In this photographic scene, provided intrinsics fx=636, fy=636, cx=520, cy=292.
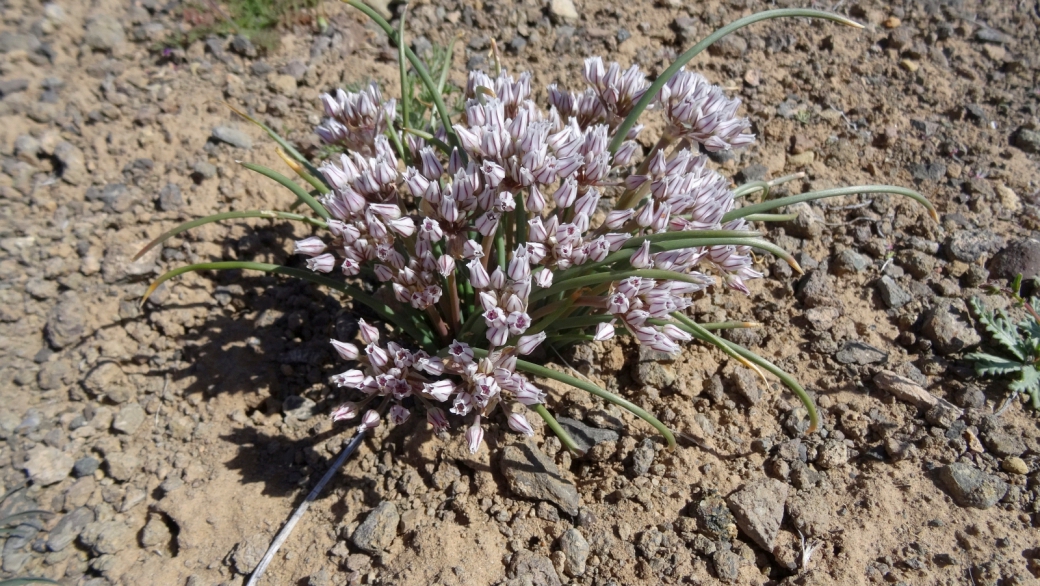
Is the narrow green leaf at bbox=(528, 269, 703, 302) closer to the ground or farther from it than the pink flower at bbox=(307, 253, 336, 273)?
farther from it

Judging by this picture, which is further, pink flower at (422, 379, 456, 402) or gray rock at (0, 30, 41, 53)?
gray rock at (0, 30, 41, 53)

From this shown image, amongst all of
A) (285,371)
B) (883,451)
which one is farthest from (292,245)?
(883,451)

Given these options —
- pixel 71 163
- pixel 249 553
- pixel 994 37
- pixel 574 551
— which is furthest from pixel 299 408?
pixel 994 37

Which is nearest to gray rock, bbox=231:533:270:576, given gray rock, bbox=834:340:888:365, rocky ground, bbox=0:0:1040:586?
rocky ground, bbox=0:0:1040:586

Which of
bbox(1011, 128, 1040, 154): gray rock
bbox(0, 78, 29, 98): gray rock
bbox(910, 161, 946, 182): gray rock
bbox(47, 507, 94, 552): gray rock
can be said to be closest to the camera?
bbox(47, 507, 94, 552): gray rock

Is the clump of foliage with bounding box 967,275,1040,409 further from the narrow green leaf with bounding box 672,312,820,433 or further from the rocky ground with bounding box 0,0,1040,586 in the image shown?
the narrow green leaf with bounding box 672,312,820,433

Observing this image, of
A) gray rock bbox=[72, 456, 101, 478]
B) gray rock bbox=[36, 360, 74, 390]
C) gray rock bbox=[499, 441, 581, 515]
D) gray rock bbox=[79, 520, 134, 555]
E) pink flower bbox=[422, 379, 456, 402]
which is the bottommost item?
gray rock bbox=[79, 520, 134, 555]

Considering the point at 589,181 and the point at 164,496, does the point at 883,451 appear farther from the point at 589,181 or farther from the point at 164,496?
the point at 164,496
